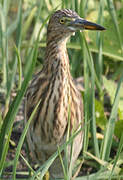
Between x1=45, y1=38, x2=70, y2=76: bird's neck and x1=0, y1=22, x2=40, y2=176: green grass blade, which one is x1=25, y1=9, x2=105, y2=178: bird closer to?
x1=45, y1=38, x2=70, y2=76: bird's neck

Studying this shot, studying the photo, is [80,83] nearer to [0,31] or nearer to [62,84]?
[0,31]

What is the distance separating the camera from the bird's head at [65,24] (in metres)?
2.64

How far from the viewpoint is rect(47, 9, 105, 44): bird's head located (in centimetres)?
264

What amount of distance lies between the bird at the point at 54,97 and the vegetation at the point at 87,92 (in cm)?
9

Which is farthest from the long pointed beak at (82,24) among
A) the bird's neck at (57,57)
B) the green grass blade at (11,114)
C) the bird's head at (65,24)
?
the green grass blade at (11,114)

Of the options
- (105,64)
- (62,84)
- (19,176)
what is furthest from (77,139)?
(105,64)

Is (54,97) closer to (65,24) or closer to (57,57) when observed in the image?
(57,57)

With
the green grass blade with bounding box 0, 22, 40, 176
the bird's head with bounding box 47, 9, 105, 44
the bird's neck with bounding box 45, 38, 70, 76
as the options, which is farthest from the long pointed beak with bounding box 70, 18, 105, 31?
the green grass blade with bounding box 0, 22, 40, 176

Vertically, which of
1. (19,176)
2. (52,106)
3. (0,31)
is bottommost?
(19,176)

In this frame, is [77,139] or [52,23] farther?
[77,139]

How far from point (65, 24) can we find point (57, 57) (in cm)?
20

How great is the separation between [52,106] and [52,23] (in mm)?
461

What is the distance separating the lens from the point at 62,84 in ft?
9.50

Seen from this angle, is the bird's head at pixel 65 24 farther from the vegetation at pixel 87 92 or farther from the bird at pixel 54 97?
the vegetation at pixel 87 92
